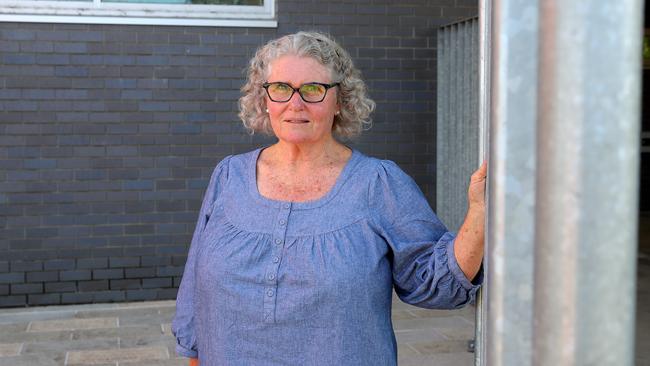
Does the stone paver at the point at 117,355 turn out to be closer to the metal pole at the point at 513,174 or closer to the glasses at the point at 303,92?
the glasses at the point at 303,92

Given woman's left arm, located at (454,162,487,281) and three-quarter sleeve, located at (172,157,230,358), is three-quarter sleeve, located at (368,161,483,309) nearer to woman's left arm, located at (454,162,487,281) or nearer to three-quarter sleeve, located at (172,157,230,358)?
woman's left arm, located at (454,162,487,281)

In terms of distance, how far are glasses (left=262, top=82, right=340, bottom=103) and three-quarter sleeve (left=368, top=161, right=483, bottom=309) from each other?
245 mm

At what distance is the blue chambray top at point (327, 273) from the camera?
2266 mm

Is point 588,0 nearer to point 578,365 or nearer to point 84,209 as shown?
point 578,365

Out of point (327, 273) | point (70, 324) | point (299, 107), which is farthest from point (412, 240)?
point (70, 324)

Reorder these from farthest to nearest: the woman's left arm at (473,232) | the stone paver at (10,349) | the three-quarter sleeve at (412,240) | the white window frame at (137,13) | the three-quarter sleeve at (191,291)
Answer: the white window frame at (137,13) < the stone paver at (10,349) < the three-quarter sleeve at (191,291) < the three-quarter sleeve at (412,240) < the woman's left arm at (473,232)

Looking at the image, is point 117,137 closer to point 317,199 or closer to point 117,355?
point 117,355

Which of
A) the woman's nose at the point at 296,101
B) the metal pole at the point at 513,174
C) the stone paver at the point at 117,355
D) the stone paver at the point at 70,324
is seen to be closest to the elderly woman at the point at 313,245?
the woman's nose at the point at 296,101

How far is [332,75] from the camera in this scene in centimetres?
249

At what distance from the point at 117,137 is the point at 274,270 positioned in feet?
16.3

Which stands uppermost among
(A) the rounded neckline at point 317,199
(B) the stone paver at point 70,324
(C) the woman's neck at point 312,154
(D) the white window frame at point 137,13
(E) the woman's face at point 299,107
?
(D) the white window frame at point 137,13

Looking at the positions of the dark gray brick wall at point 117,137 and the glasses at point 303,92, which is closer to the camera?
the glasses at point 303,92

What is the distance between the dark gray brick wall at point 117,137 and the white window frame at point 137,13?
6cm

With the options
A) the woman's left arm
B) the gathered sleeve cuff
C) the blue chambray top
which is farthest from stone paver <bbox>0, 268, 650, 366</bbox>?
the woman's left arm
